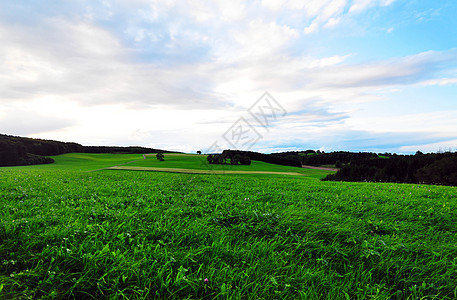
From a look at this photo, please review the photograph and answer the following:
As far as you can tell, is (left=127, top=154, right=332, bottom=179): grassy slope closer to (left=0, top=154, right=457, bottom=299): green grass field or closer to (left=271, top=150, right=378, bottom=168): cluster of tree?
(left=271, top=150, right=378, bottom=168): cluster of tree

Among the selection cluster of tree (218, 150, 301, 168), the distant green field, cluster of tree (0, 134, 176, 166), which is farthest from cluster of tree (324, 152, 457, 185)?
cluster of tree (0, 134, 176, 166)

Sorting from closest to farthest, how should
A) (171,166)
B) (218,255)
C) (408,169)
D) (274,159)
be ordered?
(218,255), (408,169), (171,166), (274,159)

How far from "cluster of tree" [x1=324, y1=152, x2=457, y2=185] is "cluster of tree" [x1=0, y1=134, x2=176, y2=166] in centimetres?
6295

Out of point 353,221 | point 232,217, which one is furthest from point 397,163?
point 232,217

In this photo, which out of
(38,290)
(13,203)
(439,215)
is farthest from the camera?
(439,215)

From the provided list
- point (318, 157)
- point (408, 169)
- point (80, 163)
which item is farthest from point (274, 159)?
point (80, 163)

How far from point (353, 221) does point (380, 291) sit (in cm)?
216

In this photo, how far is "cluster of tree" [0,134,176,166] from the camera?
4266cm

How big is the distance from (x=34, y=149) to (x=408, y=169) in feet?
277

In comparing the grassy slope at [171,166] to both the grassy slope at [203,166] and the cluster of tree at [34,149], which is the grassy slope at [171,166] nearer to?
the grassy slope at [203,166]

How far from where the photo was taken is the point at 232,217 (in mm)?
4609

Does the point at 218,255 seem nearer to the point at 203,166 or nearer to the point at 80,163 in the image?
the point at 203,166

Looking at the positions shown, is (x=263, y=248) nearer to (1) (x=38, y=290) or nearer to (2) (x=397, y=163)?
(1) (x=38, y=290)

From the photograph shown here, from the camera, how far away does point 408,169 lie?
90.6 ft
